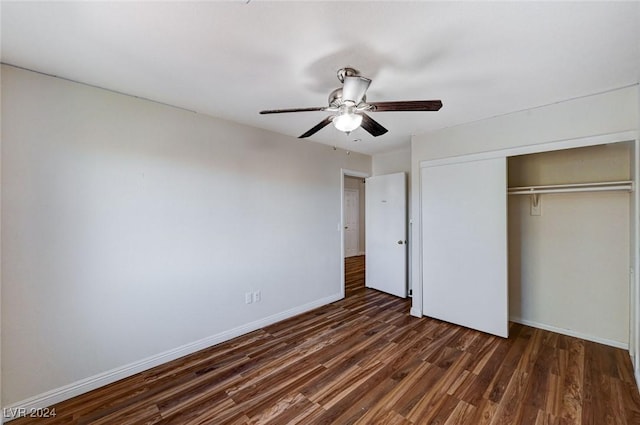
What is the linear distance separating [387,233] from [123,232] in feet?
11.6

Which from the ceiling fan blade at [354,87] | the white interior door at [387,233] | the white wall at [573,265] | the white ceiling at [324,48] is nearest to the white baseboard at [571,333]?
the white wall at [573,265]

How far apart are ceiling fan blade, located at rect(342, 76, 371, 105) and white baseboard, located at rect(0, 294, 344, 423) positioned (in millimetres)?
2692

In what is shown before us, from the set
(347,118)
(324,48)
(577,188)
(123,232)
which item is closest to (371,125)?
(347,118)

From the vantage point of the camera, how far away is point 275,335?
299 centimetres

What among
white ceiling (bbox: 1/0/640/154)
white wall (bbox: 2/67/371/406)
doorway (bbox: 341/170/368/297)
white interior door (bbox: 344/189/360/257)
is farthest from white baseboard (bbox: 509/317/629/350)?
white interior door (bbox: 344/189/360/257)

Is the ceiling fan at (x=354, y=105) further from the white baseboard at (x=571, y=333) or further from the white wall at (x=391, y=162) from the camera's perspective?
the white baseboard at (x=571, y=333)

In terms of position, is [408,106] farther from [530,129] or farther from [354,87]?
[530,129]

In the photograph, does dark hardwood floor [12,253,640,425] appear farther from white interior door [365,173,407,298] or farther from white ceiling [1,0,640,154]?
white ceiling [1,0,640,154]

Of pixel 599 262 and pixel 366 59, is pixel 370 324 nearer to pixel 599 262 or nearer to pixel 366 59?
pixel 599 262

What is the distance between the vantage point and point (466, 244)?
3.08 metres

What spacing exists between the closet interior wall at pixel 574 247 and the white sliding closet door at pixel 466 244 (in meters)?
0.61

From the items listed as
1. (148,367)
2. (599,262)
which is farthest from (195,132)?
(599,262)

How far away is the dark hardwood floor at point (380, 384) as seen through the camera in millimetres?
1814

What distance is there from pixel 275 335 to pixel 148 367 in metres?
1.22
